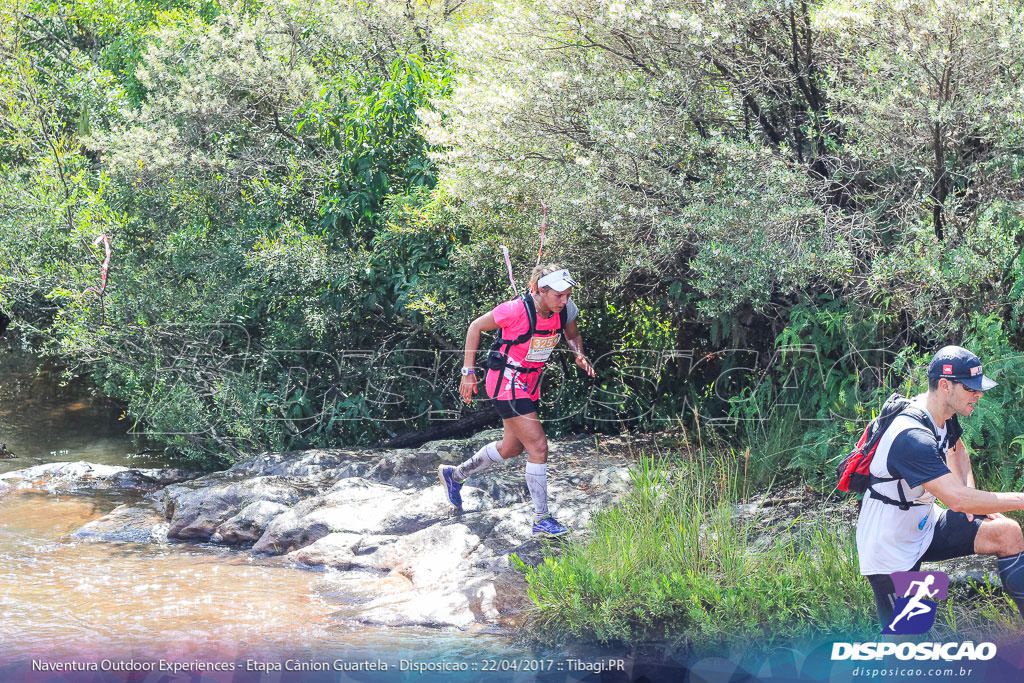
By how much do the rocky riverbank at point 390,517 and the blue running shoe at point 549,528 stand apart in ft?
0.34

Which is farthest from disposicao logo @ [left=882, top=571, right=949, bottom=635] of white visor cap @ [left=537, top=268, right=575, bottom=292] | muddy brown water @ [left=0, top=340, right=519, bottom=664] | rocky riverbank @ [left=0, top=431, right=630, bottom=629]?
white visor cap @ [left=537, top=268, right=575, bottom=292]

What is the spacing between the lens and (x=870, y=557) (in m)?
4.57

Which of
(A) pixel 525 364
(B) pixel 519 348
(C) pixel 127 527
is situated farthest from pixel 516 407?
(C) pixel 127 527

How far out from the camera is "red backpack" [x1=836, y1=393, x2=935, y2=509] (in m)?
4.49

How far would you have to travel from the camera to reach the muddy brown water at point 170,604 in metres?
5.73

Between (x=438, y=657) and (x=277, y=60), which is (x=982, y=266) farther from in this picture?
(x=277, y=60)

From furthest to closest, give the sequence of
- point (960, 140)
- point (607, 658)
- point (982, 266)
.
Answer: point (960, 140) → point (982, 266) → point (607, 658)

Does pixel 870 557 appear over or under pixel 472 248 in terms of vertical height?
under

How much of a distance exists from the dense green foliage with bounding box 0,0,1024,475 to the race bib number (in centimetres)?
126

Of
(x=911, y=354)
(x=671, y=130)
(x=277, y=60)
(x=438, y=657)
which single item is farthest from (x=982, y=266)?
(x=277, y=60)

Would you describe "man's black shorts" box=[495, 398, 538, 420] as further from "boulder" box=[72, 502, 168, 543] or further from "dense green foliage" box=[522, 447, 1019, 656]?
"boulder" box=[72, 502, 168, 543]

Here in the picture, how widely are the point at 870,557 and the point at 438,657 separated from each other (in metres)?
2.44

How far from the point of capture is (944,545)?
4.59 metres

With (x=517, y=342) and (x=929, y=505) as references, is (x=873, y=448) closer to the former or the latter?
(x=929, y=505)
